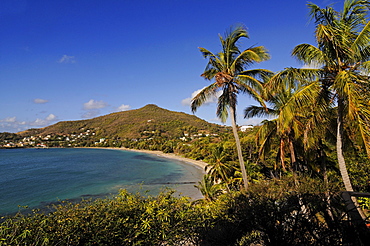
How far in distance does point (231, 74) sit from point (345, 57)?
448 cm

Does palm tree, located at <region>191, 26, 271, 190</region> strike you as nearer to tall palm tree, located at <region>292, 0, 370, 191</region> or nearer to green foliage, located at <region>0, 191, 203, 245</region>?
tall palm tree, located at <region>292, 0, 370, 191</region>

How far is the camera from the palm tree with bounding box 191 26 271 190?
905 centimetres

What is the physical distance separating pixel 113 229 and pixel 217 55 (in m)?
8.44

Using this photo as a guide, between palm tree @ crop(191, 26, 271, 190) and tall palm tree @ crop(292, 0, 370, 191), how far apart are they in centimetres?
262

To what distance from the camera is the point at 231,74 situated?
31.4 feet

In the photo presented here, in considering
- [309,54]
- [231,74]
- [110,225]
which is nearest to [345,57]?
[309,54]

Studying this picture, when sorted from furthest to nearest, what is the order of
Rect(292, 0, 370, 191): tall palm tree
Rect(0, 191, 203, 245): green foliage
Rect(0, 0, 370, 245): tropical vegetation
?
1. Rect(292, 0, 370, 191): tall palm tree
2. Rect(0, 191, 203, 245): green foliage
3. Rect(0, 0, 370, 245): tropical vegetation

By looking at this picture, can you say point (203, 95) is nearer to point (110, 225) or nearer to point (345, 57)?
point (345, 57)

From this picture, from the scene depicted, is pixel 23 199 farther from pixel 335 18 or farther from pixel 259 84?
pixel 335 18

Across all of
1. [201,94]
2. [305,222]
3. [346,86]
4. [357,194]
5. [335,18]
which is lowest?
[305,222]

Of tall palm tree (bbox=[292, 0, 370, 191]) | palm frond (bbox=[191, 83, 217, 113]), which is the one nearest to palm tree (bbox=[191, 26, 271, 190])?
palm frond (bbox=[191, 83, 217, 113])

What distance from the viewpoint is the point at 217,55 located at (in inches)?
392

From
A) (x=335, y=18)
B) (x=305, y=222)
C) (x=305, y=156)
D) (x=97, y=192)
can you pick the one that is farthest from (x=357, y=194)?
(x=97, y=192)

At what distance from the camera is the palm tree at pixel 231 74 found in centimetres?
905
